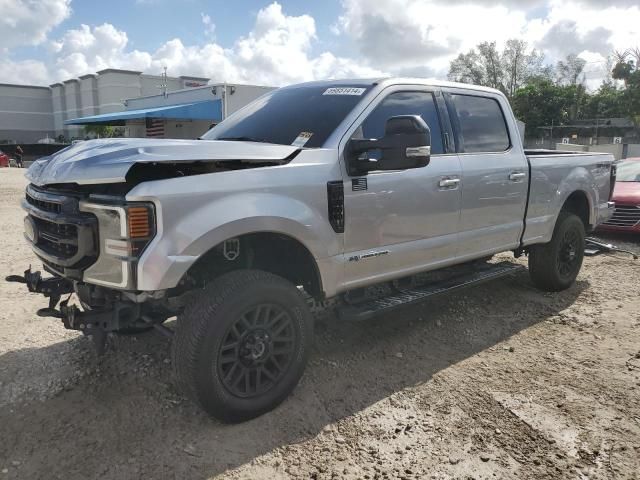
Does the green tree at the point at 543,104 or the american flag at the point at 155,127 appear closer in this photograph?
the american flag at the point at 155,127

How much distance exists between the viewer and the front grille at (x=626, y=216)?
8672mm

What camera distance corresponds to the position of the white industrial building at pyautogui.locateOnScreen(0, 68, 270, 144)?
25.3 metres

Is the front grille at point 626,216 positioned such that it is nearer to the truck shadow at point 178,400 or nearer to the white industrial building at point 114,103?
the truck shadow at point 178,400

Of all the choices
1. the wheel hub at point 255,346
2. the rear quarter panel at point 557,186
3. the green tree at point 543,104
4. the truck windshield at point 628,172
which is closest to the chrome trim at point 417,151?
the wheel hub at point 255,346

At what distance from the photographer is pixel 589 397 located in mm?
3506

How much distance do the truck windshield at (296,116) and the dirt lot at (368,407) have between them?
1.64 m

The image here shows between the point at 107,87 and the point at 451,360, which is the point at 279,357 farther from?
the point at 107,87

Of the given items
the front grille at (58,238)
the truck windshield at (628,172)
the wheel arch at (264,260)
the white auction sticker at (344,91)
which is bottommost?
the wheel arch at (264,260)

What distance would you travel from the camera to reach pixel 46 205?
124 inches

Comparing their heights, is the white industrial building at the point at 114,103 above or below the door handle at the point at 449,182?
above

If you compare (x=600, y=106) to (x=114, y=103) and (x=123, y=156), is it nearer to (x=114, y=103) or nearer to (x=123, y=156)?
(x=114, y=103)

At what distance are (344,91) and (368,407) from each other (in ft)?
7.18

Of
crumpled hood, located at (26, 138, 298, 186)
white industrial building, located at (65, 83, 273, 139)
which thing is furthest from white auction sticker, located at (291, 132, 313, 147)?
white industrial building, located at (65, 83, 273, 139)

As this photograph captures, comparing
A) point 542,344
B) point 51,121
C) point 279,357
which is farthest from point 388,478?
point 51,121
